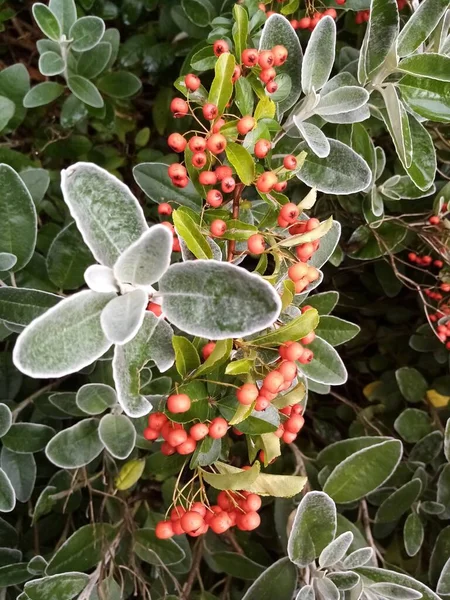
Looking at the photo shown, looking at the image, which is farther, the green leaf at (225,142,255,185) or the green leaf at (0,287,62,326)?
the green leaf at (0,287,62,326)

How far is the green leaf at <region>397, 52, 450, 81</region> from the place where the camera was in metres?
0.93

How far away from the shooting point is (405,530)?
50.0 inches

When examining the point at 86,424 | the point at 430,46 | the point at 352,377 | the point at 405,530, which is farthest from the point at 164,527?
the point at 430,46

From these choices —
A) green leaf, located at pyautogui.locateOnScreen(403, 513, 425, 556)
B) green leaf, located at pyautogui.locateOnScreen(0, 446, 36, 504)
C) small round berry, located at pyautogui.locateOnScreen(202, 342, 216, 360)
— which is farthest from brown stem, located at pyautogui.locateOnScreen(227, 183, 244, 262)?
green leaf, located at pyautogui.locateOnScreen(403, 513, 425, 556)

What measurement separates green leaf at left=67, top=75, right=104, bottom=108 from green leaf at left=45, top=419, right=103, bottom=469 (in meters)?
0.70

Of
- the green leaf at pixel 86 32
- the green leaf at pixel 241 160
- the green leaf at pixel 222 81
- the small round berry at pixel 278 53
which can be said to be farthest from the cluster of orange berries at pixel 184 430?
the green leaf at pixel 86 32

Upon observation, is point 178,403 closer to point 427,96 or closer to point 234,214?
point 234,214

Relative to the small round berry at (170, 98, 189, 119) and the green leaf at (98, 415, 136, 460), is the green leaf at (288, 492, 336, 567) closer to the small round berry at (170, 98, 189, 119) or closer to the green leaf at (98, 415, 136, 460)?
the green leaf at (98, 415, 136, 460)

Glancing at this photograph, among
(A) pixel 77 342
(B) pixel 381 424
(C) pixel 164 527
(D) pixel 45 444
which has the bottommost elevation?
(B) pixel 381 424

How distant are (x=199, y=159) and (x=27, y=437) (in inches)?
27.2

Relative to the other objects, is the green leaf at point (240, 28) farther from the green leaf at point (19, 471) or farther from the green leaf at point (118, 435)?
the green leaf at point (19, 471)

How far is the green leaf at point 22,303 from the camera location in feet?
3.18

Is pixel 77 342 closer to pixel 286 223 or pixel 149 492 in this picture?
pixel 286 223

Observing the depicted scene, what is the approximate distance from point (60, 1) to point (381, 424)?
50.3 inches
